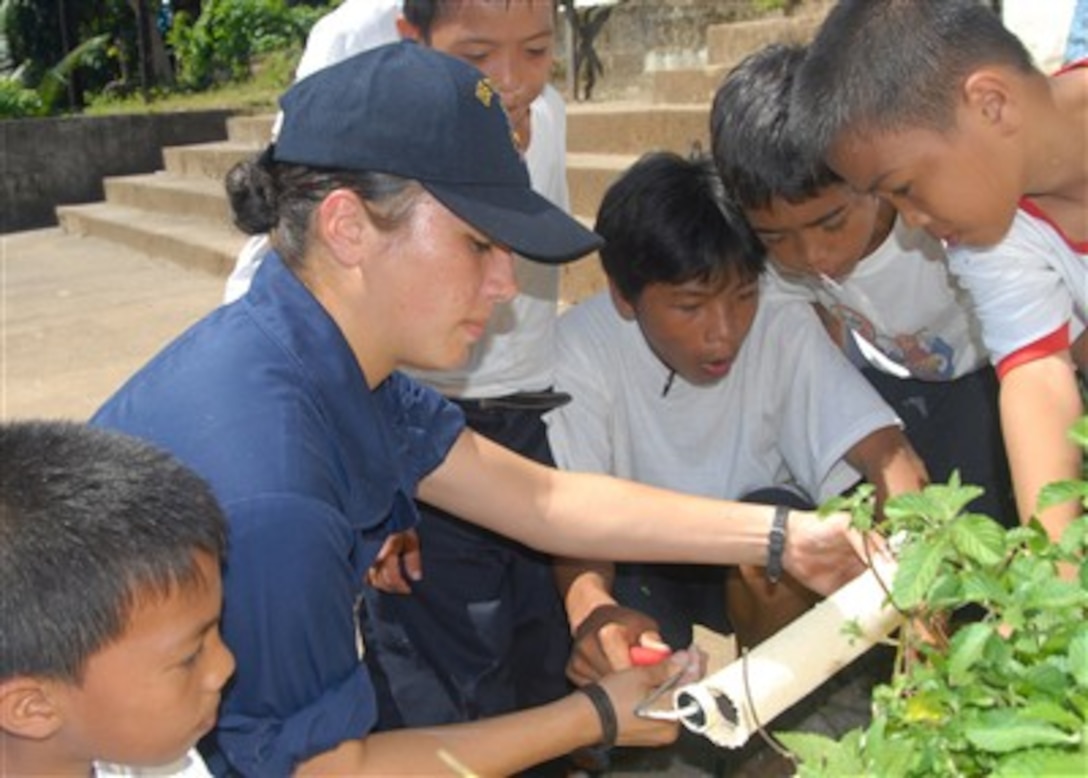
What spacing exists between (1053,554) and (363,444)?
3.12 feet

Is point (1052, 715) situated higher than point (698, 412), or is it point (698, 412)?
point (1052, 715)

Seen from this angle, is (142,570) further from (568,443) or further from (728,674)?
(568,443)

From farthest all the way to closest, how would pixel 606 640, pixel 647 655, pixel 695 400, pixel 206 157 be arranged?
pixel 206 157, pixel 695 400, pixel 606 640, pixel 647 655

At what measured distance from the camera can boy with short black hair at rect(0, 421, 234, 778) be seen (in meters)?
1.51

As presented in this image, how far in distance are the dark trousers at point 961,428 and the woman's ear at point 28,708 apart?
194 cm

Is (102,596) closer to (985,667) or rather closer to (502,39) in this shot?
(985,667)

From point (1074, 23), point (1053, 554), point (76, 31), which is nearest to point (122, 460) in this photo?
point (1053, 554)

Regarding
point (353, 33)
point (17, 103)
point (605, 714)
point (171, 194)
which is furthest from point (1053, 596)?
point (17, 103)

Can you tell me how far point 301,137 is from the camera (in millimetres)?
1819

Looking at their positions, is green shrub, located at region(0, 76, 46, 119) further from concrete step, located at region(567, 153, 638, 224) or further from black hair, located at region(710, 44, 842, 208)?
black hair, located at region(710, 44, 842, 208)

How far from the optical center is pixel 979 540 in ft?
4.14

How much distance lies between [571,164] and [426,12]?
351cm

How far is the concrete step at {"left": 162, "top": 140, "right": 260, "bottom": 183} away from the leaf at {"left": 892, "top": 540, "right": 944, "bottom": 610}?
882 centimetres

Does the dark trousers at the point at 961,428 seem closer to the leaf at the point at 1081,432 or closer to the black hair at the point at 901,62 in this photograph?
the black hair at the point at 901,62
